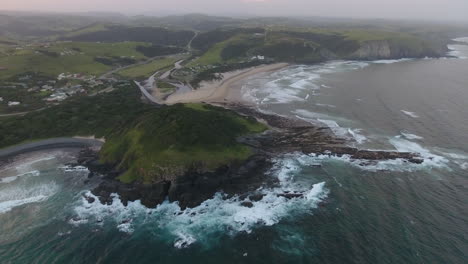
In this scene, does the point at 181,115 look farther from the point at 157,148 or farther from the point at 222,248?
the point at 222,248

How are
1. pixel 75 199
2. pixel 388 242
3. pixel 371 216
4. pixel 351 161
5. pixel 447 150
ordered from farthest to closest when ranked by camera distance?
1. pixel 447 150
2. pixel 351 161
3. pixel 75 199
4. pixel 371 216
5. pixel 388 242

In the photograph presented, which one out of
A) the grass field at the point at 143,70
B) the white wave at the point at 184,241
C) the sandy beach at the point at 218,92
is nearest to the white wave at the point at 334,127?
the sandy beach at the point at 218,92

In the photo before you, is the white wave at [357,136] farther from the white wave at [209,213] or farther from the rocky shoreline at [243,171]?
the white wave at [209,213]

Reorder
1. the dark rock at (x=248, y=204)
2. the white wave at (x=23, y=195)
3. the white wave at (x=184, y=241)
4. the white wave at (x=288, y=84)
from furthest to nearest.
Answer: the white wave at (x=288, y=84), the white wave at (x=23, y=195), the dark rock at (x=248, y=204), the white wave at (x=184, y=241)

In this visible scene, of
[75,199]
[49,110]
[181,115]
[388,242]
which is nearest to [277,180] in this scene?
[388,242]

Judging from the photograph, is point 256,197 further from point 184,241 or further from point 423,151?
point 423,151

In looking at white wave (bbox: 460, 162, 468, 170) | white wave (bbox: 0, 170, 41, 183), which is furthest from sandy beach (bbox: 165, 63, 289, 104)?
white wave (bbox: 460, 162, 468, 170)
